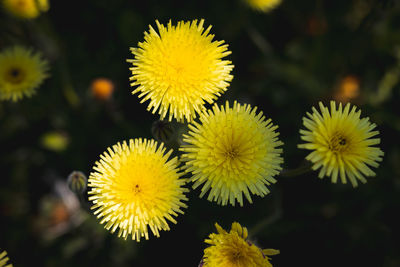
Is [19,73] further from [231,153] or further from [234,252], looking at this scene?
[234,252]

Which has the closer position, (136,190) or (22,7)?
(136,190)

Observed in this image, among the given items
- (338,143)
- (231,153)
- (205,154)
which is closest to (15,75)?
(205,154)

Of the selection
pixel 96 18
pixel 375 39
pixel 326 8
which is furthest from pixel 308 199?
pixel 96 18

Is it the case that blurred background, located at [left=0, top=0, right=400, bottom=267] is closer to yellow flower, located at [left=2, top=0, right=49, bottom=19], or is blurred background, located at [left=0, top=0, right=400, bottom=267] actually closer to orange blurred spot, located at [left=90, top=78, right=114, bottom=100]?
orange blurred spot, located at [left=90, top=78, right=114, bottom=100]

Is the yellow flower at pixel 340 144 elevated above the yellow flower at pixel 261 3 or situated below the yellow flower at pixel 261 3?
below

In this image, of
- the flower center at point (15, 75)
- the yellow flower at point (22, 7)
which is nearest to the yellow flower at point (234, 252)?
the flower center at point (15, 75)

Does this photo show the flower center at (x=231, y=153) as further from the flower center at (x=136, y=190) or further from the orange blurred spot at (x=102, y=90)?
the orange blurred spot at (x=102, y=90)

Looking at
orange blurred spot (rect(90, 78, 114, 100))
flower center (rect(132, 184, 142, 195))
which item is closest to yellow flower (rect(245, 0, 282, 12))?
orange blurred spot (rect(90, 78, 114, 100))
